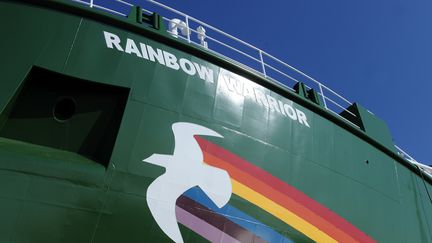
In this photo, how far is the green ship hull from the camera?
4.27 meters

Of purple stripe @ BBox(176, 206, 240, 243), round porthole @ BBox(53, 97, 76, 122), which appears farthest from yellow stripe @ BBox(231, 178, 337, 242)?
round porthole @ BBox(53, 97, 76, 122)

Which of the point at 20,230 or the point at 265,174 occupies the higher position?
the point at 265,174

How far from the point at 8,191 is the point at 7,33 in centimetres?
190

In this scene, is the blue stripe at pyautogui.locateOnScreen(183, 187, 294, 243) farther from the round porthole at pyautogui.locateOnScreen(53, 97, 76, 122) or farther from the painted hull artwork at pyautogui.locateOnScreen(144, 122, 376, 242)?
the round porthole at pyautogui.locateOnScreen(53, 97, 76, 122)

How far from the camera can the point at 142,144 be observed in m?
4.81

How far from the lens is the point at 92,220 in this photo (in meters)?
4.27

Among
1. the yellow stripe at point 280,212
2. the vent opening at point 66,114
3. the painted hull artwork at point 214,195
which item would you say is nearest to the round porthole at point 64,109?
the vent opening at point 66,114

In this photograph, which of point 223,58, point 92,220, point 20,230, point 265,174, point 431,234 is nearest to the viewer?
point 20,230

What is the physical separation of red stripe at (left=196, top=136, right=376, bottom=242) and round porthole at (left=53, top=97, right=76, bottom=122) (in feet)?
5.04

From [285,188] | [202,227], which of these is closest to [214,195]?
[202,227]

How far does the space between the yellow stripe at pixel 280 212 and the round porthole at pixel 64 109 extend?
2.11 m

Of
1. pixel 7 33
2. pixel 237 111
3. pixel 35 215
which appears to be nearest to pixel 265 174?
pixel 237 111

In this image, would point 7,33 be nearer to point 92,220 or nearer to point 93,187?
point 93,187

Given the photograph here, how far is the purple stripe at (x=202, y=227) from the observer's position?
4688 millimetres
